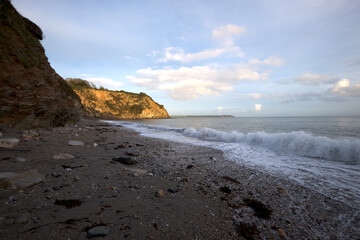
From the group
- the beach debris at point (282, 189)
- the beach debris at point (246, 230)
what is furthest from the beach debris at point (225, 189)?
the beach debris at point (282, 189)

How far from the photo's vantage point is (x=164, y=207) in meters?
2.48

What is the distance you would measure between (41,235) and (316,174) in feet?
21.5

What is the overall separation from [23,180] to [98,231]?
2248 mm

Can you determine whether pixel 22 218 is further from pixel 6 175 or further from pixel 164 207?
pixel 164 207

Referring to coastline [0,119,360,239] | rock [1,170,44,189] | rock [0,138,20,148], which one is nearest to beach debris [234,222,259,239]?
coastline [0,119,360,239]

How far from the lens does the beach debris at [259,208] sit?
2.50 metres

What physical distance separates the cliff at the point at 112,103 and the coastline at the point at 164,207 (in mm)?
62052

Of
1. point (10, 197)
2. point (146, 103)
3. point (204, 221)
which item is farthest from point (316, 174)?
point (146, 103)

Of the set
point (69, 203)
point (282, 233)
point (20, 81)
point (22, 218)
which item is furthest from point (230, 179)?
point (20, 81)

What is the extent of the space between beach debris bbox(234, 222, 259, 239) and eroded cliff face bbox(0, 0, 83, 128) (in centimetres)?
890

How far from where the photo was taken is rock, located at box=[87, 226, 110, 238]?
5.62 ft

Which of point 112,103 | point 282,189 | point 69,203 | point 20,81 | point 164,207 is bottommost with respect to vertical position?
point 282,189

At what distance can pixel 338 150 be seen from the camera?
259 inches

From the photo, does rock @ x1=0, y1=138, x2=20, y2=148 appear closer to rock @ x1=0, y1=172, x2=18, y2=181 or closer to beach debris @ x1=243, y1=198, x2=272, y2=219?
rock @ x1=0, y1=172, x2=18, y2=181
